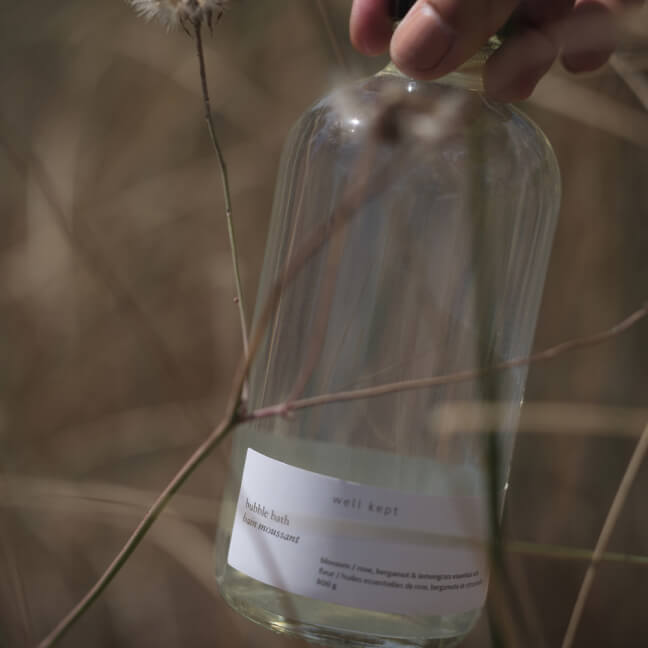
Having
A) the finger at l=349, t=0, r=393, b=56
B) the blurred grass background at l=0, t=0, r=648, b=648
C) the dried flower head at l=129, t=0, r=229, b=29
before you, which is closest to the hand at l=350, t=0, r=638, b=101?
the finger at l=349, t=0, r=393, b=56

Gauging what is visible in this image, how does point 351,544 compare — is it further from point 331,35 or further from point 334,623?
point 331,35

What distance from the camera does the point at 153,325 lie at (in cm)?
106

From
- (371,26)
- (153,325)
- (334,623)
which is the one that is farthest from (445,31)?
(153,325)

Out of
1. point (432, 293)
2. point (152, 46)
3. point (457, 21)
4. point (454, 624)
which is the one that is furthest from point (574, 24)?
point (152, 46)

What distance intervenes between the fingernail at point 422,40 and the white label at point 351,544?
0.26 m

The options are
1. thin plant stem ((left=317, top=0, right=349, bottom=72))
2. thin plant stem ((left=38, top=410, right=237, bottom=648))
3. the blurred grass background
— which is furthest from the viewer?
the blurred grass background

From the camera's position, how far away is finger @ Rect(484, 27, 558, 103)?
51cm

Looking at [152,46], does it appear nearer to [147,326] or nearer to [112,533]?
[112,533]

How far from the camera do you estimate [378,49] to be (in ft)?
1.91

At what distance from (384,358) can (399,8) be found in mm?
253

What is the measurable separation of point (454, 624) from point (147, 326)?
31 cm

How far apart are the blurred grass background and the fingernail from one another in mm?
572

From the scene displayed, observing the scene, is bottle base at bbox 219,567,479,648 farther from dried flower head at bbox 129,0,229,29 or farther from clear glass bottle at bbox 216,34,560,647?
dried flower head at bbox 129,0,229,29

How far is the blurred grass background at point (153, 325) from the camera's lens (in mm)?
1033
